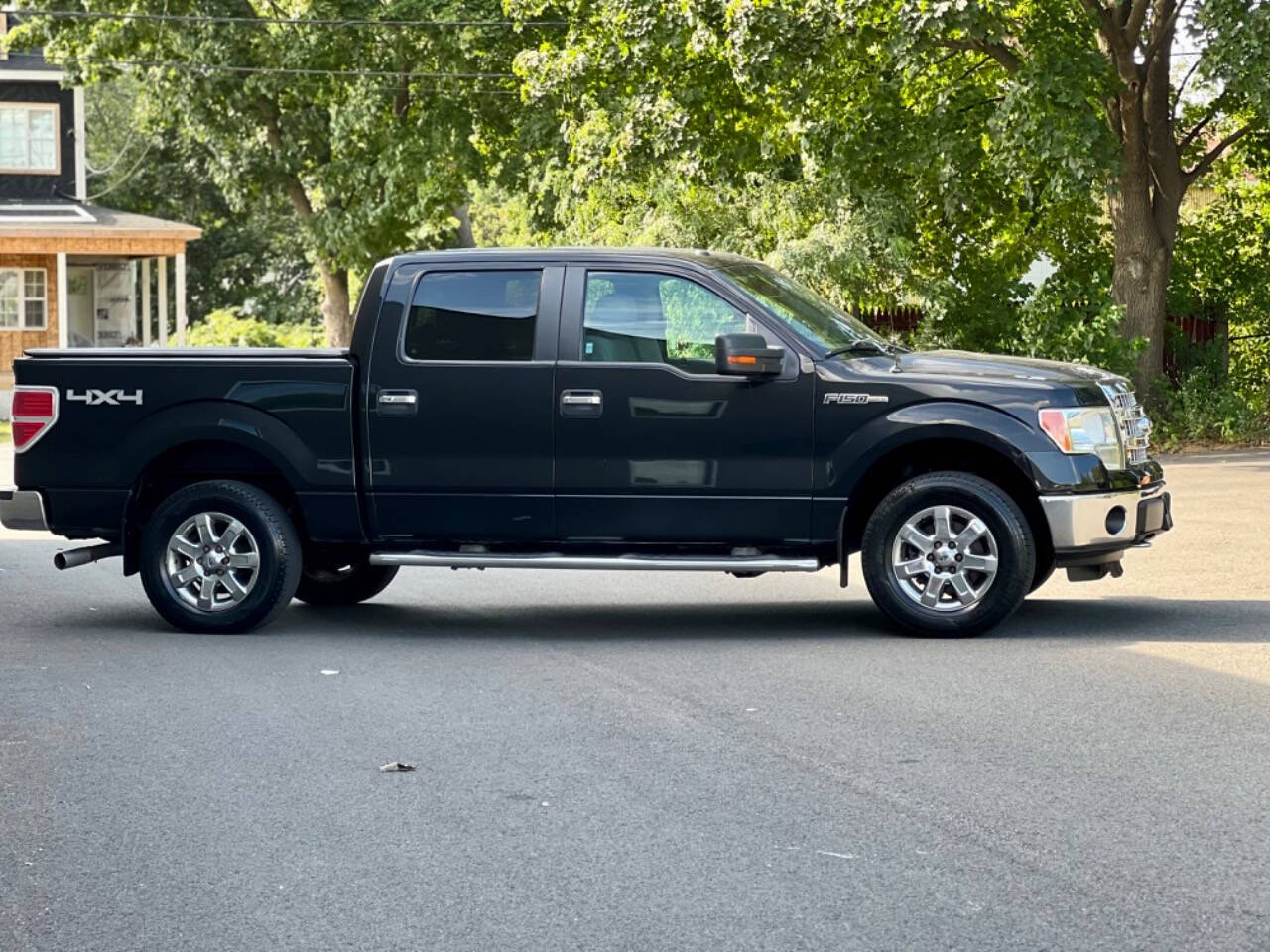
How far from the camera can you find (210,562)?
1109 cm

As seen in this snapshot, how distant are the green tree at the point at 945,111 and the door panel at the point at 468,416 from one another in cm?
1200

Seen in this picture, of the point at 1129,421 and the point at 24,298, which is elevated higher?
the point at 24,298

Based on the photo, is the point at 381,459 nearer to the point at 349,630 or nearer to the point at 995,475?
the point at 349,630

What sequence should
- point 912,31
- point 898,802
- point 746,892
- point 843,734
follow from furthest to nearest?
point 912,31, point 843,734, point 898,802, point 746,892

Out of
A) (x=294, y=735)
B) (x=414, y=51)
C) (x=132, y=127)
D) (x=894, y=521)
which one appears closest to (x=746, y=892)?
(x=294, y=735)

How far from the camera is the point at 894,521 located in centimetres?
1034

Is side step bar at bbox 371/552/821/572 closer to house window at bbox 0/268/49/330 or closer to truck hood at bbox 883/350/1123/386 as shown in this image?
truck hood at bbox 883/350/1123/386

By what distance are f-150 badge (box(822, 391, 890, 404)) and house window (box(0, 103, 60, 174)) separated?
35905 millimetres

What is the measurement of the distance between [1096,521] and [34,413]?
18.9 feet

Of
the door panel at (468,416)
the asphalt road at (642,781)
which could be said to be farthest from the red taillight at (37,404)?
the door panel at (468,416)

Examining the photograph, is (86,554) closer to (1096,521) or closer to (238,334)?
(1096,521)

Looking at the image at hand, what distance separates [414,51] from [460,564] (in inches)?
1135

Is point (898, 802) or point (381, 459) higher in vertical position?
point (381, 459)

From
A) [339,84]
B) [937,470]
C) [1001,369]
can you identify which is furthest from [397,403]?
[339,84]
